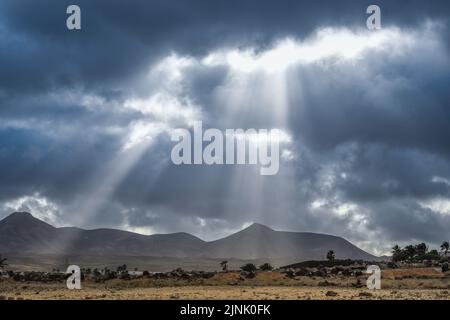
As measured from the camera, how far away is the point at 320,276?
97.1m
